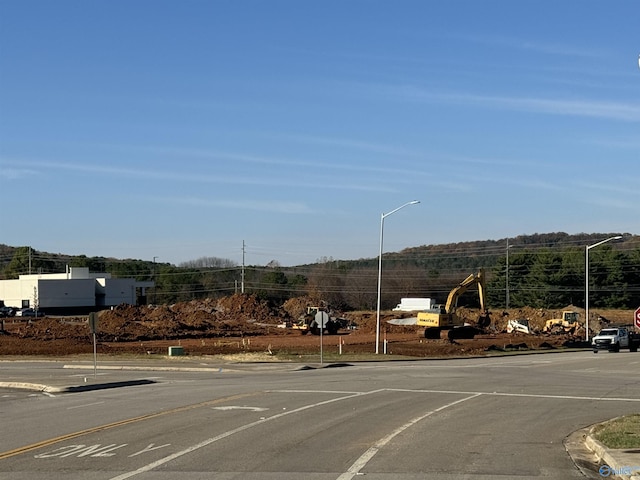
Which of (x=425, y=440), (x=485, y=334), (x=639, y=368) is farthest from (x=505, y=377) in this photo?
(x=485, y=334)

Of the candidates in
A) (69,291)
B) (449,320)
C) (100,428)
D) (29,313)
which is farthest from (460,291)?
(69,291)

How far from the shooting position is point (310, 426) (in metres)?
18.3

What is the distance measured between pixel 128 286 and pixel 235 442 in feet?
399

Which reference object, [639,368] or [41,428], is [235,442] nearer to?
[41,428]

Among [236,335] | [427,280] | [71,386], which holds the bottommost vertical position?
[236,335]

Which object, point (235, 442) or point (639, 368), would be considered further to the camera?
point (639, 368)

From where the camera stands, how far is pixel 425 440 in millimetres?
16188

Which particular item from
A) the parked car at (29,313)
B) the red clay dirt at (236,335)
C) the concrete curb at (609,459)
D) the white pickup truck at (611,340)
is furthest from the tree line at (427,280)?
the concrete curb at (609,459)

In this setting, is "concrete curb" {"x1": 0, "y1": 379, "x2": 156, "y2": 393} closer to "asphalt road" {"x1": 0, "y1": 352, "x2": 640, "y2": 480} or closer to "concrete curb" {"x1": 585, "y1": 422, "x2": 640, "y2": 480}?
"asphalt road" {"x1": 0, "y1": 352, "x2": 640, "y2": 480}

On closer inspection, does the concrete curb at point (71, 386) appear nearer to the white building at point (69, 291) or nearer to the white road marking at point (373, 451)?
the white road marking at point (373, 451)

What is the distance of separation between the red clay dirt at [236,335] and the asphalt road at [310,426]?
23.7 m

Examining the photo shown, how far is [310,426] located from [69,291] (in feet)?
371

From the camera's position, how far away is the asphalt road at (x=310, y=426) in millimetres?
13133

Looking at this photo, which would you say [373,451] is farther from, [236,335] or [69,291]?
[69,291]
